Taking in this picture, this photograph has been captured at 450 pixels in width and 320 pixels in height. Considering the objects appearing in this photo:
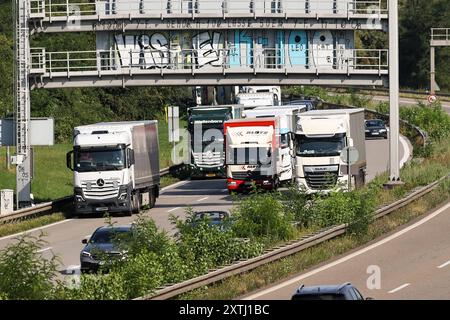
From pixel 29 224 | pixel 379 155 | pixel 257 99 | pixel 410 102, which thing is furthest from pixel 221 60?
pixel 410 102

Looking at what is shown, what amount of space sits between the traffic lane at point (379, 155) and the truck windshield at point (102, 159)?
14984mm

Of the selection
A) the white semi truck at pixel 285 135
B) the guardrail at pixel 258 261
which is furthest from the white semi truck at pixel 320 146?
the guardrail at pixel 258 261

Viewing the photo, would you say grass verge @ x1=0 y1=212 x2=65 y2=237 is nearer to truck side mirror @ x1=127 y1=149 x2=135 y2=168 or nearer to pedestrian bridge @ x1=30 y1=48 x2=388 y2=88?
truck side mirror @ x1=127 y1=149 x2=135 y2=168

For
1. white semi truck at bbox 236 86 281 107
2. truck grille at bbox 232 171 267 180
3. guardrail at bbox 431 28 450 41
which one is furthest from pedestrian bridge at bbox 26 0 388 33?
guardrail at bbox 431 28 450 41

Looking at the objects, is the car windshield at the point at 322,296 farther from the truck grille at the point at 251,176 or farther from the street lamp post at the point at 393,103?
the truck grille at the point at 251,176

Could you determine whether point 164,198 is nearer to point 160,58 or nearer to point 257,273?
point 160,58

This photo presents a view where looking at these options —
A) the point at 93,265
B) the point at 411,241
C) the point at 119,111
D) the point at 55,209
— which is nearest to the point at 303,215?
the point at 411,241

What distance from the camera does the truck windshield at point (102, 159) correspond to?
46125 mm

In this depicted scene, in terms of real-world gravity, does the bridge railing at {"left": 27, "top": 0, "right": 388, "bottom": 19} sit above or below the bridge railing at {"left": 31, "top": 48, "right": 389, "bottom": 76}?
above

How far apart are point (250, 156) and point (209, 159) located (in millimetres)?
9428

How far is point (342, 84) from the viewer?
53.6 m

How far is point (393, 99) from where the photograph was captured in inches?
1836

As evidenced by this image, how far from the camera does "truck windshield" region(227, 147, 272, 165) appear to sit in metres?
53.1

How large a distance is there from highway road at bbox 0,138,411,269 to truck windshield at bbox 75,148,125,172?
6.25ft
